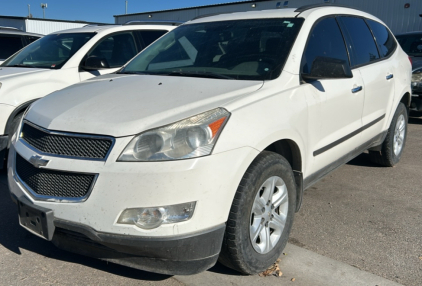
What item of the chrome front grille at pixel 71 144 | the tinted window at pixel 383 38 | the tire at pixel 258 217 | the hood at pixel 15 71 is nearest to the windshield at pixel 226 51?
the tire at pixel 258 217

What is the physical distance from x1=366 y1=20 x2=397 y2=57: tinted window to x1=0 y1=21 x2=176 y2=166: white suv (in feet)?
10.6

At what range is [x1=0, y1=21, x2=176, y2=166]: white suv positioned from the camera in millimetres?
4902

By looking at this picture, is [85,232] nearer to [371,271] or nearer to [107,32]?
[371,271]

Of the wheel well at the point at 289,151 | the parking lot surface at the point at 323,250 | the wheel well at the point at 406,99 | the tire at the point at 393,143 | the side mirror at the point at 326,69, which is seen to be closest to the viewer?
the parking lot surface at the point at 323,250

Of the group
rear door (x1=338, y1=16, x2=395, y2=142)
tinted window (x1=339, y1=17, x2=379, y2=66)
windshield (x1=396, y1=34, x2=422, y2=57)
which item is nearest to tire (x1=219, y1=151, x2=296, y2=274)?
rear door (x1=338, y1=16, x2=395, y2=142)

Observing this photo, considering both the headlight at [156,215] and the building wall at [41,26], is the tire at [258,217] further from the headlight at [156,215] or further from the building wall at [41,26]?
the building wall at [41,26]

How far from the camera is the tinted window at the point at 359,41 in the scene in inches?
165

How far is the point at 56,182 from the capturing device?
2.60 meters

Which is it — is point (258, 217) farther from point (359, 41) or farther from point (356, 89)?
point (359, 41)

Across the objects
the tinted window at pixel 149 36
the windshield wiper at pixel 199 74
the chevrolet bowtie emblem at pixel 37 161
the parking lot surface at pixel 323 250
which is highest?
the tinted window at pixel 149 36

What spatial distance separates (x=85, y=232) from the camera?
2.49 meters

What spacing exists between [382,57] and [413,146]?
7.55 feet

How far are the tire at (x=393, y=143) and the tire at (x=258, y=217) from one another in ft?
8.10

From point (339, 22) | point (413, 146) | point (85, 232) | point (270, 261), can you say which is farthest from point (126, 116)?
point (413, 146)
